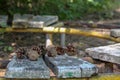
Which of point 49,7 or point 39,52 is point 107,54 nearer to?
point 39,52

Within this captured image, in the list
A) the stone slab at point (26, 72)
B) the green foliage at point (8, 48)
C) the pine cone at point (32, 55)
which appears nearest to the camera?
the stone slab at point (26, 72)

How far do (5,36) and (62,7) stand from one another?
1484mm

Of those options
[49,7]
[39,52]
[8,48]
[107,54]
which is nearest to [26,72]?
[39,52]

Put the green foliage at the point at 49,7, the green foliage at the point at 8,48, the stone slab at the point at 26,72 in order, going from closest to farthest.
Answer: the stone slab at the point at 26,72
the green foliage at the point at 8,48
the green foliage at the point at 49,7

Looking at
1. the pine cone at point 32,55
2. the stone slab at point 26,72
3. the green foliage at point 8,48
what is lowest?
the green foliage at point 8,48

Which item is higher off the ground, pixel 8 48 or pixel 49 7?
pixel 49 7

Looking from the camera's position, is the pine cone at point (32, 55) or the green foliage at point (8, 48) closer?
the pine cone at point (32, 55)

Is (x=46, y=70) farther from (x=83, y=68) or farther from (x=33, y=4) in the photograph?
(x=33, y=4)

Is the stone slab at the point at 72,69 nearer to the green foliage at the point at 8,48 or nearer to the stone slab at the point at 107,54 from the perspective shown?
the stone slab at the point at 107,54

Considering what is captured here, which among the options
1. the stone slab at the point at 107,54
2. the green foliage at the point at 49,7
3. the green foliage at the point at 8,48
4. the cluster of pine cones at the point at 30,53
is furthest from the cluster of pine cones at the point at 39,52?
the green foliage at the point at 49,7

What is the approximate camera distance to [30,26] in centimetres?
399

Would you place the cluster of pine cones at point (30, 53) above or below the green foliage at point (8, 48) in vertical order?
above

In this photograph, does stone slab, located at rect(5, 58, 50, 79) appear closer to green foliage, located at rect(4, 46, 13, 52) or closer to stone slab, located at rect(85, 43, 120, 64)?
stone slab, located at rect(85, 43, 120, 64)

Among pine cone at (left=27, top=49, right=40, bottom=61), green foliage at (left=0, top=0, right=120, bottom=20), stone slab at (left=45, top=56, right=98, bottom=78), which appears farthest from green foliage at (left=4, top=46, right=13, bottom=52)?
stone slab at (left=45, top=56, right=98, bottom=78)
